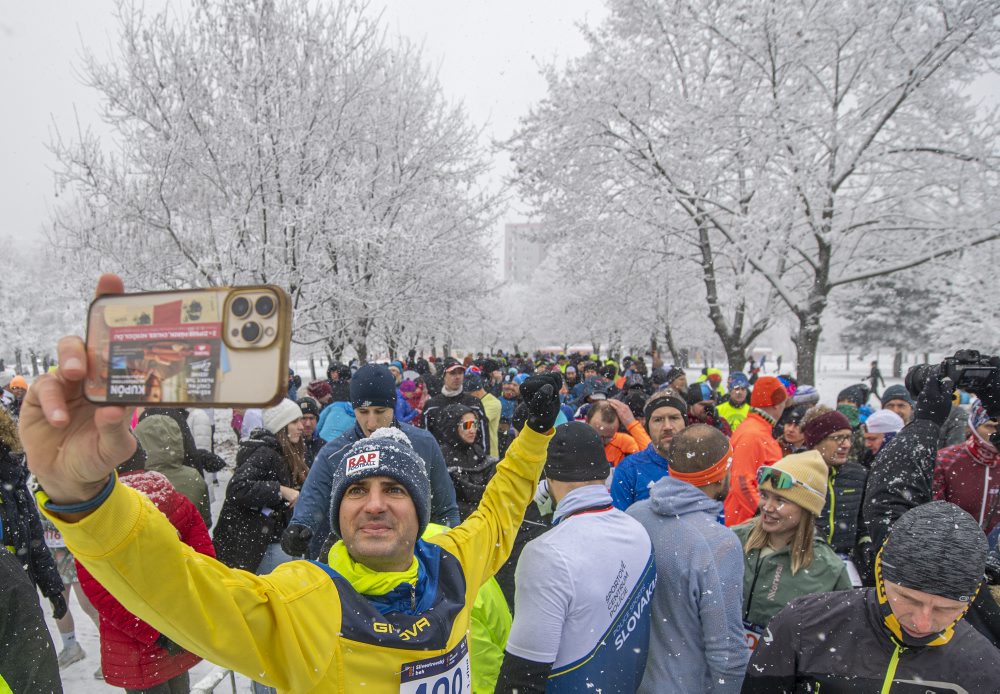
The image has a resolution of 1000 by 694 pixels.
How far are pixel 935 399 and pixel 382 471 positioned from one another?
7.87 feet

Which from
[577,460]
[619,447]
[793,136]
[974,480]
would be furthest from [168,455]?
[793,136]

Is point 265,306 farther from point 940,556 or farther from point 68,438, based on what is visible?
point 940,556

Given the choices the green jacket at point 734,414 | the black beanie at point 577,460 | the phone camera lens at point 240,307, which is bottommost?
the green jacket at point 734,414

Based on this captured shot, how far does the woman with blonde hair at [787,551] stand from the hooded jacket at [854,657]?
0.79 m

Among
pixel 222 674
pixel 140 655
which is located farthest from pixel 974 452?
pixel 140 655

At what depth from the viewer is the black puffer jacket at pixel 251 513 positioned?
3527mm

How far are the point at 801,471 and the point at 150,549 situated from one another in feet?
8.73

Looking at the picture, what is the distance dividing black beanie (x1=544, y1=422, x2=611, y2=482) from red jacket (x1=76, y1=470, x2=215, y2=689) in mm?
1854

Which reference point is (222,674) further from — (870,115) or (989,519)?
(870,115)

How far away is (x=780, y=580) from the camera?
2.61 meters

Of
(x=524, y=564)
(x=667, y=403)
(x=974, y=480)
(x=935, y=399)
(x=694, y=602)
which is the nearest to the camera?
(x=524, y=564)

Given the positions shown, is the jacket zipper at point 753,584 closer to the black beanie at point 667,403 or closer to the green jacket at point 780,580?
the green jacket at point 780,580

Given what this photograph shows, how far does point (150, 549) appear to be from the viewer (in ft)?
3.47

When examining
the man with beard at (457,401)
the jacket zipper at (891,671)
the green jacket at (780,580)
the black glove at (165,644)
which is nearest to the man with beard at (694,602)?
the green jacket at (780,580)
